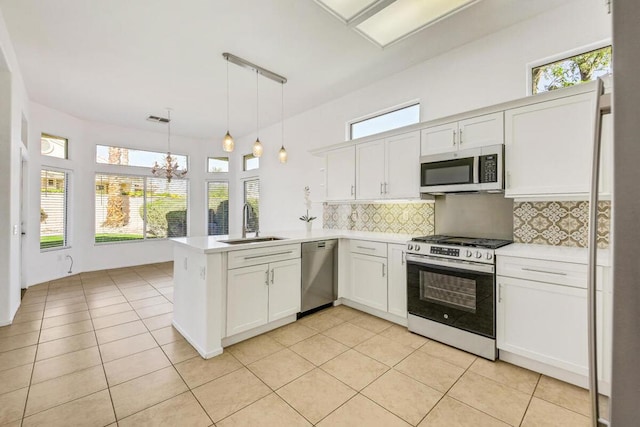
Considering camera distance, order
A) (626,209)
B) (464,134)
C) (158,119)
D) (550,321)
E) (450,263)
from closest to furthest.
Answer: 1. (626,209)
2. (550,321)
3. (450,263)
4. (464,134)
5. (158,119)

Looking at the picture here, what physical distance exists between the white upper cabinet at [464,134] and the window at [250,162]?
4.40 metres

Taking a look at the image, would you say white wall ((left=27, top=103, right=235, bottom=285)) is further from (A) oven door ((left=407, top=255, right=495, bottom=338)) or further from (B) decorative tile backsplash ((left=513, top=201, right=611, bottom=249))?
(B) decorative tile backsplash ((left=513, top=201, right=611, bottom=249))

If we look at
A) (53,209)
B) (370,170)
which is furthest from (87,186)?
(370,170)

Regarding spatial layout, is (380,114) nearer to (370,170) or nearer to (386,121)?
(386,121)

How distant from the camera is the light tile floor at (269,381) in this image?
182 centimetres

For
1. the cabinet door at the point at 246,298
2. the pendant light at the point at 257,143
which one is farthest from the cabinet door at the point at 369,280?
the pendant light at the point at 257,143

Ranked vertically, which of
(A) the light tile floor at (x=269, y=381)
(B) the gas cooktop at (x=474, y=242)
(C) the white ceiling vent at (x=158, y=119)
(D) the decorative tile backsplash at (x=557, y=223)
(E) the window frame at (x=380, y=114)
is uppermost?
(C) the white ceiling vent at (x=158, y=119)

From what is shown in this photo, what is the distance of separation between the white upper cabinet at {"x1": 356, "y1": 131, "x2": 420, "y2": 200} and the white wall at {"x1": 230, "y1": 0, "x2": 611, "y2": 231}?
0.58 metres

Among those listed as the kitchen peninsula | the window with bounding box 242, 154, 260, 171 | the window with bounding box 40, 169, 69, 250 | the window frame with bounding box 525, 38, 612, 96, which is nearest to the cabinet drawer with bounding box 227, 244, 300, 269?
the kitchen peninsula

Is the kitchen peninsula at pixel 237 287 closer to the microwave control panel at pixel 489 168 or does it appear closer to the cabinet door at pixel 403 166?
the cabinet door at pixel 403 166

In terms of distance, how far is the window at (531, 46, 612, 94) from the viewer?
2.53 m

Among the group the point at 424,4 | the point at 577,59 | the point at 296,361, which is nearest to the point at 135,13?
the point at 424,4

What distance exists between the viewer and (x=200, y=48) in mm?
3238

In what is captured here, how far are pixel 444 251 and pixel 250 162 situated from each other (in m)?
5.43
